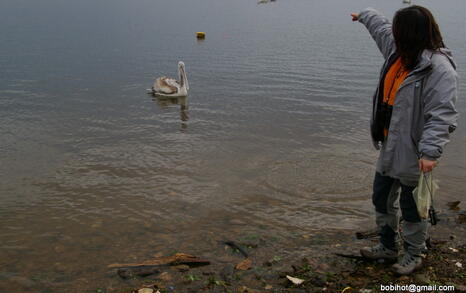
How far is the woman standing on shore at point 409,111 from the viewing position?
12.5 feet

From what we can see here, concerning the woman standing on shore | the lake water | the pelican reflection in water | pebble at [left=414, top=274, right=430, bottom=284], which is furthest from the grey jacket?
the pelican reflection in water

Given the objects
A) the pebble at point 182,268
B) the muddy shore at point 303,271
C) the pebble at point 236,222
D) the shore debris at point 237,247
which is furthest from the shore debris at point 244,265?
the pebble at point 236,222

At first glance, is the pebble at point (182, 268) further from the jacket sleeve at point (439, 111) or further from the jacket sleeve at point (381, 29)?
the jacket sleeve at point (381, 29)

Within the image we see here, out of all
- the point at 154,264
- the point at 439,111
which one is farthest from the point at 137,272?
the point at 439,111

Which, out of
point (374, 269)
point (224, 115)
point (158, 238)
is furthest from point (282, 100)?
point (374, 269)

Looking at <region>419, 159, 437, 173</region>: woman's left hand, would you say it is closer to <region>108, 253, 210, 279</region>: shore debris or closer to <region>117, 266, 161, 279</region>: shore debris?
<region>108, 253, 210, 279</region>: shore debris

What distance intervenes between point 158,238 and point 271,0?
90639 mm

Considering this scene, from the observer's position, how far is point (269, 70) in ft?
72.2

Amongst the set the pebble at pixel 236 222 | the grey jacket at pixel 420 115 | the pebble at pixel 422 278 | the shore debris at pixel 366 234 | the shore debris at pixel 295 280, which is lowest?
the pebble at pixel 236 222

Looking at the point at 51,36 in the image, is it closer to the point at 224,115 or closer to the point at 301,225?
the point at 224,115

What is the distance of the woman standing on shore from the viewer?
3.82 m

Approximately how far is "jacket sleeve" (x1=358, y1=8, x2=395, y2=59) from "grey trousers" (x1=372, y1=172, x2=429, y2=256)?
4.26 ft

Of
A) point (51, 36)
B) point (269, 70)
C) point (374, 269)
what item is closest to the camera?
point (374, 269)

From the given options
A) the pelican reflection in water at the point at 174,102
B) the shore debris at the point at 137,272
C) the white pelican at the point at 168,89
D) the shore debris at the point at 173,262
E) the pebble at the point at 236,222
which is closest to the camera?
the shore debris at the point at 137,272
